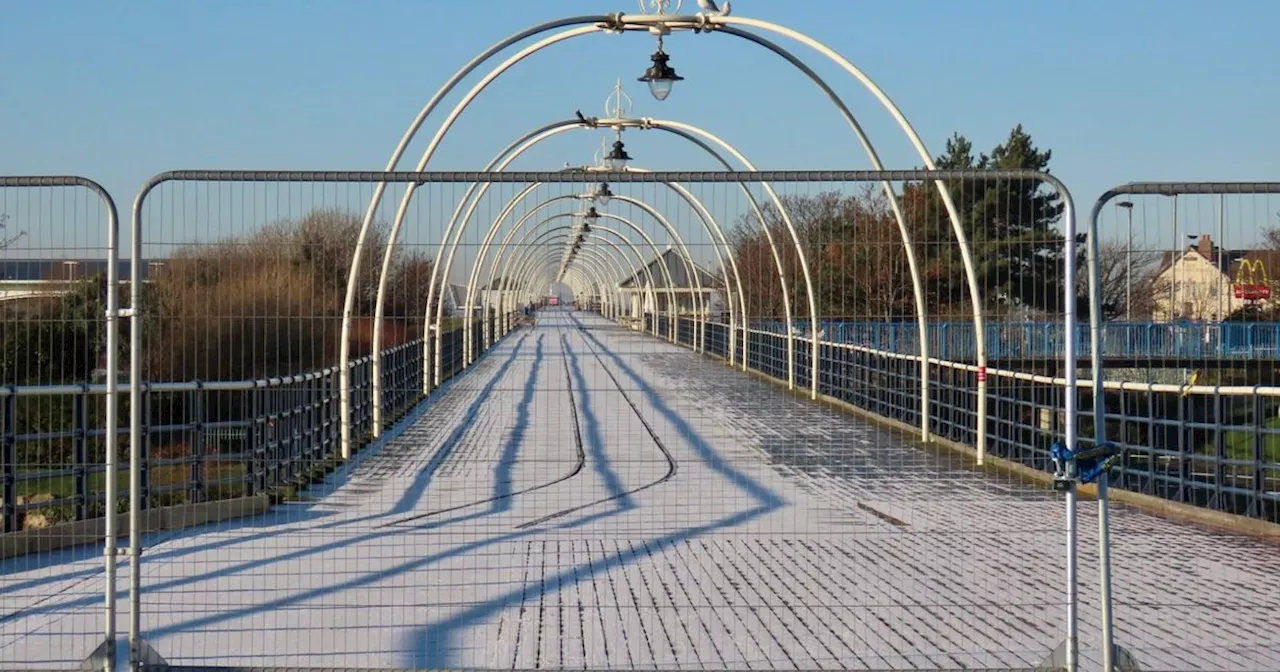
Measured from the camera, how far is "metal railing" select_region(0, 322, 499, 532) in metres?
10.6

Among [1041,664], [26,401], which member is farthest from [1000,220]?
[26,401]

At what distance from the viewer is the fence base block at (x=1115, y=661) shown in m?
6.79

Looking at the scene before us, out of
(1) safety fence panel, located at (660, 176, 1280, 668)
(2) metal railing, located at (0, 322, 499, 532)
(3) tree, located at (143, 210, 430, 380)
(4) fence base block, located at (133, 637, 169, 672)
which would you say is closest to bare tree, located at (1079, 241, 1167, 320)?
(1) safety fence panel, located at (660, 176, 1280, 668)

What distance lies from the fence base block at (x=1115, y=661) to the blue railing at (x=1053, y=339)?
3.32 meters

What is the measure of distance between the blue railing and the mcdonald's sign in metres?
0.29

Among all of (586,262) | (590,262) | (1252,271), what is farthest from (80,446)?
(586,262)

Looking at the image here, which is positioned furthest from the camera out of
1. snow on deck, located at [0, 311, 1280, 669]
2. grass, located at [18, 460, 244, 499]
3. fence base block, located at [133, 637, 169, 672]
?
grass, located at [18, 460, 244, 499]

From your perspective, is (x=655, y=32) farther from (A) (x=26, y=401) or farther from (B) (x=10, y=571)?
(B) (x=10, y=571)

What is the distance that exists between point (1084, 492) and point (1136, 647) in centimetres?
657

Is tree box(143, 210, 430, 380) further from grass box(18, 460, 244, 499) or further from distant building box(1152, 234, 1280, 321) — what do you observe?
distant building box(1152, 234, 1280, 321)

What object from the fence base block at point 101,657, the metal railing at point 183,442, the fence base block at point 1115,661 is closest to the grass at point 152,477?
the metal railing at point 183,442

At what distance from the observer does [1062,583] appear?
10.1 m

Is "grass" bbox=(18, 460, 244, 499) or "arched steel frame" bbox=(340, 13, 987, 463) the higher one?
"arched steel frame" bbox=(340, 13, 987, 463)

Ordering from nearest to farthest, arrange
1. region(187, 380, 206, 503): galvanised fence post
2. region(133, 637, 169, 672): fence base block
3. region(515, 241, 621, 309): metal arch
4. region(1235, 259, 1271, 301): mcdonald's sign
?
region(133, 637, 169, 672): fence base block, region(1235, 259, 1271, 301): mcdonald's sign, region(187, 380, 206, 503): galvanised fence post, region(515, 241, 621, 309): metal arch
